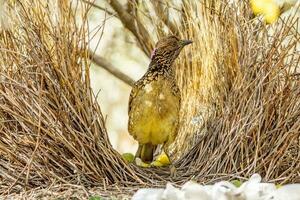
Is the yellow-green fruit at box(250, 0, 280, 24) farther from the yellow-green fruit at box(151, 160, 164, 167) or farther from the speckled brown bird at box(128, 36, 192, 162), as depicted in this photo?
the yellow-green fruit at box(151, 160, 164, 167)

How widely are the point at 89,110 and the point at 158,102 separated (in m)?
0.26

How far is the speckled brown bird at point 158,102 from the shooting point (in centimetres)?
264

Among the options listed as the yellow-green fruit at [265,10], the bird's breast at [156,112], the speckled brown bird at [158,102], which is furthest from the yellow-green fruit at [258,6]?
the bird's breast at [156,112]

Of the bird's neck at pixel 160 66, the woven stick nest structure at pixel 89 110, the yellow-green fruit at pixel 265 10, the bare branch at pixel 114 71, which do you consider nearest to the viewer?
the woven stick nest structure at pixel 89 110

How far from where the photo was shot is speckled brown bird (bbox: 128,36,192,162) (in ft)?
8.68

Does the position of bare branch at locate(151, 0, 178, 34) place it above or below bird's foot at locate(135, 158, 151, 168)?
above

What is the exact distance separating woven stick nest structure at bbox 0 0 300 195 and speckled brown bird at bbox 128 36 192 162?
117 millimetres

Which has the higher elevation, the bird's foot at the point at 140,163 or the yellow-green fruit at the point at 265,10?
the yellow-green fruit at the point at 265,10

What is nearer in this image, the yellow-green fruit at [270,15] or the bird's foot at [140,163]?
the yellow-green fruit at [270,15]

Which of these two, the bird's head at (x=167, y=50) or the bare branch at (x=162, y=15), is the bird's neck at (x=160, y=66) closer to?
the bird's head at (x=167, y=50)

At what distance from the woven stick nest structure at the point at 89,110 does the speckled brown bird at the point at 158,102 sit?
0.39ft

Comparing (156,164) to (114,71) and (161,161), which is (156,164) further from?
(114,71)

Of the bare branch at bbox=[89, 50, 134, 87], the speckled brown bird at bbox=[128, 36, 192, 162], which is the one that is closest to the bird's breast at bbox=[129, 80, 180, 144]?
the speckled brown bird at bbox=[128, 36, 192, 162]

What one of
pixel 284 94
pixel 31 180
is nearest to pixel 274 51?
pixel 284 94
